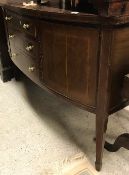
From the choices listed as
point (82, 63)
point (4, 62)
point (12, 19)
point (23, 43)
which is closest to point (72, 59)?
point (82, 63)

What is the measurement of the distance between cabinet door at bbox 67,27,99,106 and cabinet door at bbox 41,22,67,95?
0.14 ft

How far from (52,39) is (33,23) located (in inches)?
6.9

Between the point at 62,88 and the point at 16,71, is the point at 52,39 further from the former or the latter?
the point at 16,71

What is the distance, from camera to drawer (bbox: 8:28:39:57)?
128 cm

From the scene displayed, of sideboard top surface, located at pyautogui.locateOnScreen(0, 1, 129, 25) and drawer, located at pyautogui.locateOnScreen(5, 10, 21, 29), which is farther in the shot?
drawer, located at pyautogui.locateOnScreen(5, 10, 21, 29)

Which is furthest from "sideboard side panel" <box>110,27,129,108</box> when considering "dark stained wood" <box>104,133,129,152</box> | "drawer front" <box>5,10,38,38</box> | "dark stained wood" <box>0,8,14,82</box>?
"dark stained wood" <box>0,8,14,82</box>

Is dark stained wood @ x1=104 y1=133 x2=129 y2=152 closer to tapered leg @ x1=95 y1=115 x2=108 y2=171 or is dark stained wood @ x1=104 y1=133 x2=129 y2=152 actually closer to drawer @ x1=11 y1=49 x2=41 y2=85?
tapered leg @ x1=95 y1=115 x2=108 y2=171

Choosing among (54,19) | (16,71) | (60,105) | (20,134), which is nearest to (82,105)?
(54,19)

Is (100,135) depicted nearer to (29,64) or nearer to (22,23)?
(29,64)

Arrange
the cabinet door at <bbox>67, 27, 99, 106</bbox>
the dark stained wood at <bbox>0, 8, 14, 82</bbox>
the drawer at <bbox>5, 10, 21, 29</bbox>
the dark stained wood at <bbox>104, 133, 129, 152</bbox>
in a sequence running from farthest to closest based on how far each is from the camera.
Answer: the dark stained wood at <bbox>0, 8, 14, 82</bbox>
the drawer at <bbox>5, 10, 21, 29</bbox>
the dark stained wood at <bbox>104, 133, 129, 152</bbox>
the cabinet door at <bbox>67, 27, 99, 106</bbox>

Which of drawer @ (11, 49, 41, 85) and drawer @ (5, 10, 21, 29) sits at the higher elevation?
drawer @ (5, 10, 21, 29)

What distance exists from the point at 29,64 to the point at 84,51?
0.55 metres

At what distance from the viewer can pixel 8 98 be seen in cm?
193

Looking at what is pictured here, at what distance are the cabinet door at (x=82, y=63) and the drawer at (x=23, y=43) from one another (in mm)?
279
